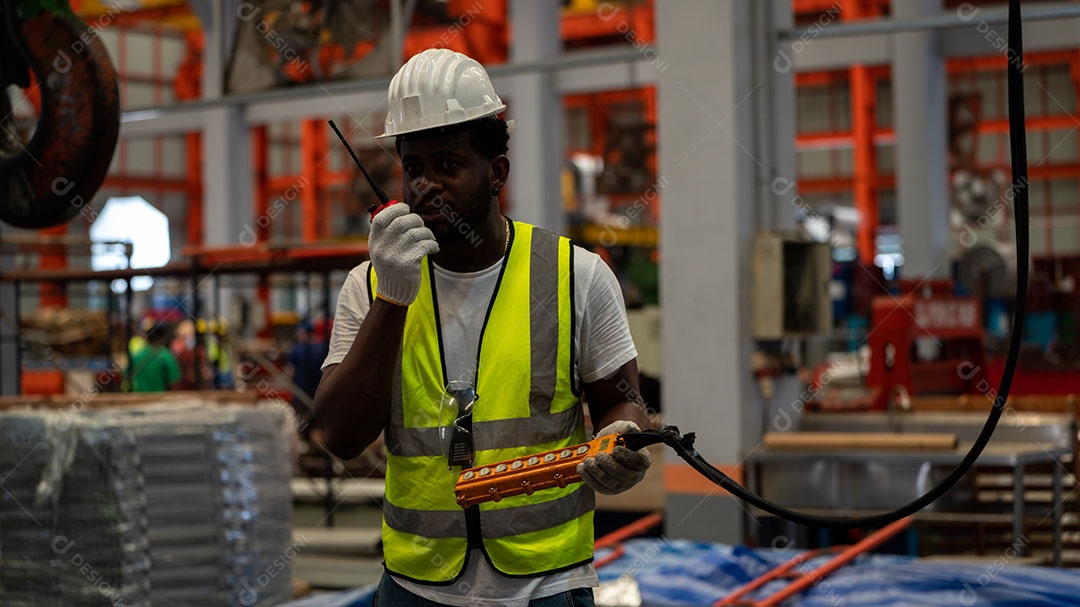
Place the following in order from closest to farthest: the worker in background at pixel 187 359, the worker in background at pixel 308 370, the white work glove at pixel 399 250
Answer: the white work glove at pixel 399 250, the worker in background at pixel 308 370, the worker in background at pixel 187 359

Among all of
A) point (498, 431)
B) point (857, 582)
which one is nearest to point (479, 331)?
point (498, 431)

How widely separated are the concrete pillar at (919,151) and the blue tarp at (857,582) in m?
7.70

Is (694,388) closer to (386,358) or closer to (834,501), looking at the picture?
(834,501)

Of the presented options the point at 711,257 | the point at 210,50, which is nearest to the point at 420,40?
the point at 210,50

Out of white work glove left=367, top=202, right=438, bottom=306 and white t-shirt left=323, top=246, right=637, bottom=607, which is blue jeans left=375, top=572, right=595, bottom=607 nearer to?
white t-shirt left=323, top=246, right=637, bottom=607

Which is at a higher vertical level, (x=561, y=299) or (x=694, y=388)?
(x=561, y=299)

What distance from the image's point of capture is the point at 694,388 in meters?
7.33

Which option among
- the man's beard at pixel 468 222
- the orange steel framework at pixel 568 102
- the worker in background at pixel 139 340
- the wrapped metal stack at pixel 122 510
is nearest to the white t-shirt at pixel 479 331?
the man's beard at pixel 468 222

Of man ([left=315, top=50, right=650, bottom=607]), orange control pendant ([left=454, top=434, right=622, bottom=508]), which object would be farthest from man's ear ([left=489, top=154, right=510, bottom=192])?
orange control pendant ([left=454, top=434, right=622, bottom=508])

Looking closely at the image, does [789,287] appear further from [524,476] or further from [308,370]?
[524,476]

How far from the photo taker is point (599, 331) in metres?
2.42

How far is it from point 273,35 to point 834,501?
15.4 ft

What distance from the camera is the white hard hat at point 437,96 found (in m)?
2.33

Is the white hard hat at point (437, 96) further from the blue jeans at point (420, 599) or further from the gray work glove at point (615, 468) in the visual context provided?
A: the blue jeans at point (420, 599)
